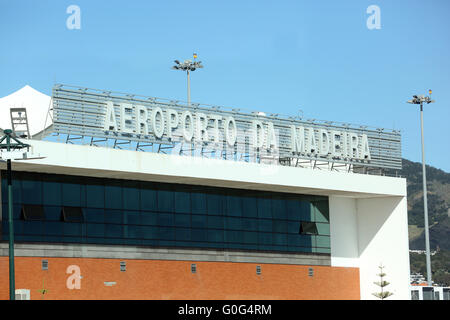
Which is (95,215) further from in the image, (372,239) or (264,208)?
(372,239)

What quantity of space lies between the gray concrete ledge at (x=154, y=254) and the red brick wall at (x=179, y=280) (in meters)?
0.23

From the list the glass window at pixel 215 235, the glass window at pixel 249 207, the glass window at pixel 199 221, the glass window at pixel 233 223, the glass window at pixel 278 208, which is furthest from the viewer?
the glass window at pixel 278 208

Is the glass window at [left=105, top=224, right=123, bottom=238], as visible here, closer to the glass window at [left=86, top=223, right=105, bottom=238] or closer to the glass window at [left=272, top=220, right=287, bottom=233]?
the glass window at [left=86, top=223, right=105, bottom=238]

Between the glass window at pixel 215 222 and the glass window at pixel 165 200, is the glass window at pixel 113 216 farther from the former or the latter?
the glass window at pixel 215 222

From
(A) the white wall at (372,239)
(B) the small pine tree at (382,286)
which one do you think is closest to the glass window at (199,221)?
(A) the white wall at (372,239)

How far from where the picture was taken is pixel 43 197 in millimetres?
36719

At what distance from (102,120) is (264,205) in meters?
11.5

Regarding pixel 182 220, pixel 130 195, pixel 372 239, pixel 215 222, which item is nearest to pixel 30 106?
pixel 130 195

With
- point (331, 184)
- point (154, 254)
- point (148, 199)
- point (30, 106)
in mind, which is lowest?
point (154, 254)

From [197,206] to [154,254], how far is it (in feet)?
12.5

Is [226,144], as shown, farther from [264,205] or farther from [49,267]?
[49,267]

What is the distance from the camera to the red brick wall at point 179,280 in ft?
118

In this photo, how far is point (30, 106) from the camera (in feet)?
138

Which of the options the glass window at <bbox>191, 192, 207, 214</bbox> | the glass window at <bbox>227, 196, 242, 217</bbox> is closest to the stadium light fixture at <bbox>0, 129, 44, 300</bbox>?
the glass window at <bbox>191, 192, 207, 214</bbox>
